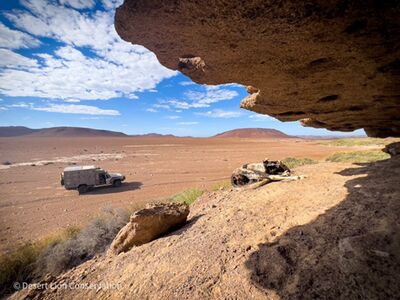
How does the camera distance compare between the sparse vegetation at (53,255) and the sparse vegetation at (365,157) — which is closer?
the sparse vegetation at (53,255)

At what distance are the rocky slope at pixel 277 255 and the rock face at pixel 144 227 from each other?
A: 34 centimetres

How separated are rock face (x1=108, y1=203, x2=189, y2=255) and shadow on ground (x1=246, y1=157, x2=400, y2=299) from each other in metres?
3.02

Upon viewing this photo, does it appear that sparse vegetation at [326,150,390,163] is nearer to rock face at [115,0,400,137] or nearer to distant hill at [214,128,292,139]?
rock face at [115,0,400,137]

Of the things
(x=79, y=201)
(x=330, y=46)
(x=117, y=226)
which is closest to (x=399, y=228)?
(x=330, y=46)

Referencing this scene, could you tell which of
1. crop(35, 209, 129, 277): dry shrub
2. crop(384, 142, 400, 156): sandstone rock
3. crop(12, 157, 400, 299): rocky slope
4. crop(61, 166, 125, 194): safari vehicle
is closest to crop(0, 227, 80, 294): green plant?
crop(35, 209, 129, 277): dry shrub

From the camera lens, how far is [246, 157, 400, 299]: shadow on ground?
137 inches

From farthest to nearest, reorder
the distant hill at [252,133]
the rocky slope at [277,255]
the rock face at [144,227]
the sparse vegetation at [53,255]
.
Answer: the distant hill at [252,133] < the sparse vegetation at [53,255] < the rock face at [144,227] < the rocky slope at [277,255]

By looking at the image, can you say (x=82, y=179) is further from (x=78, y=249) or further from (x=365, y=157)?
(x=365, y=157)

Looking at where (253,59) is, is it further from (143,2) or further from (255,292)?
(255,292)

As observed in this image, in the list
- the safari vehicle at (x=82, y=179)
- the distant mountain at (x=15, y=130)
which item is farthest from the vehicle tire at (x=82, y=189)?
the distant mountain at (x=15, y=130)

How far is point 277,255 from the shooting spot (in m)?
4.62

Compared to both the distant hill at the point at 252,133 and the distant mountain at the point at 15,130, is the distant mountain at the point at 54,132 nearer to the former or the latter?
the distant mountain at the point at 15,130

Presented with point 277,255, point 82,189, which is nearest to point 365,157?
point 277,255

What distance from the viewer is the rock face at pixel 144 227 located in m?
6.53
